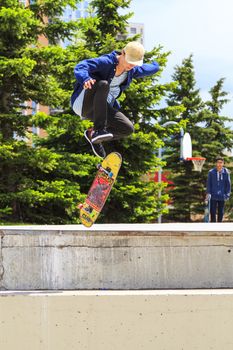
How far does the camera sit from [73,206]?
46.6 feet

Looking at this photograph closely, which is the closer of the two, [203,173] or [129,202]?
[129,202]

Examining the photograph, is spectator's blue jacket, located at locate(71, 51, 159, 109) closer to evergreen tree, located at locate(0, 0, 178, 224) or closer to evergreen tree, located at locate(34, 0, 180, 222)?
evergreen tree, located at locate(0, 0, 178, 224)

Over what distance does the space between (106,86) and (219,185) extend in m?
5.59

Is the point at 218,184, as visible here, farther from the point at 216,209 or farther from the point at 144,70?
the point at 144,70

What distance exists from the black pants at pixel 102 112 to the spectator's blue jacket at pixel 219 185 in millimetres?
4763

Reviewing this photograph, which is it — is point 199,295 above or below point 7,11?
below

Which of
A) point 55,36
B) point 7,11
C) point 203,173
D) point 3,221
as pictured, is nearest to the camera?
point 7,11

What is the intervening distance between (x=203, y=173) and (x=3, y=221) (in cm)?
1806

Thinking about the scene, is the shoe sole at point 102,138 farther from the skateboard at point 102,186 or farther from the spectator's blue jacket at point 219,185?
the spectator's blue jacket at point 219,185

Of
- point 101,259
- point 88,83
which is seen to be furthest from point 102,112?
point 101,259
